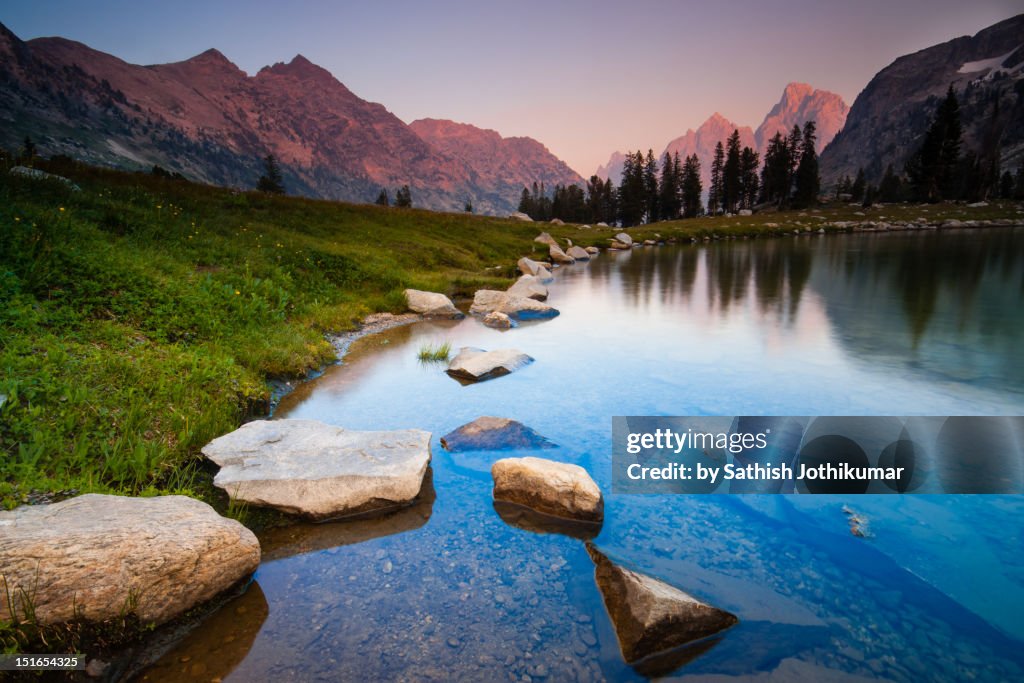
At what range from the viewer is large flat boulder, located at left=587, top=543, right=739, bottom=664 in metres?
4.29

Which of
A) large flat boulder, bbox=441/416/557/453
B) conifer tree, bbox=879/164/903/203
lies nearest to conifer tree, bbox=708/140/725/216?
conifer tree, bbox=879/164/903/203

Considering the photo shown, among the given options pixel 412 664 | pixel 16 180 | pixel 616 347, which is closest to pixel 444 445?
pixel 412 664

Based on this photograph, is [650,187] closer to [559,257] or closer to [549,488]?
[559,257]

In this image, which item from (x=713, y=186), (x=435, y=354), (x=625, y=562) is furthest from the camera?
(x=713, y=186)

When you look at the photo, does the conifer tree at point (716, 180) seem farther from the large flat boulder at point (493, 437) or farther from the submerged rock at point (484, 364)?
the large flat boulder at point (493, 437)

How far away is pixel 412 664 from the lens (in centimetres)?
426

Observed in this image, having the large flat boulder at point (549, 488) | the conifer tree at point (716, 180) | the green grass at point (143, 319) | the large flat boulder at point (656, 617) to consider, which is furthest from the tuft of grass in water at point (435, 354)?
the conifer tree at point (716, 180)

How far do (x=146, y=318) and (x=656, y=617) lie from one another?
1181 cm

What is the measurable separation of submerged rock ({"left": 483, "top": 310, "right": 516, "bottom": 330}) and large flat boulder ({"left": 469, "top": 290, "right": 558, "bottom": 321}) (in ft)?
3.65

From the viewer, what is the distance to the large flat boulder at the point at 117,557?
4.06 m

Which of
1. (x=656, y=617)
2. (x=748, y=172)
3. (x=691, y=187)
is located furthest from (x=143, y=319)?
(x=748, y=172)

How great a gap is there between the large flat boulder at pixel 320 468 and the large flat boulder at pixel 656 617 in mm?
3178

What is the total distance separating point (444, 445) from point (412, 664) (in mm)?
4277

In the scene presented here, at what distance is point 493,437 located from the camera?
27.6ft
